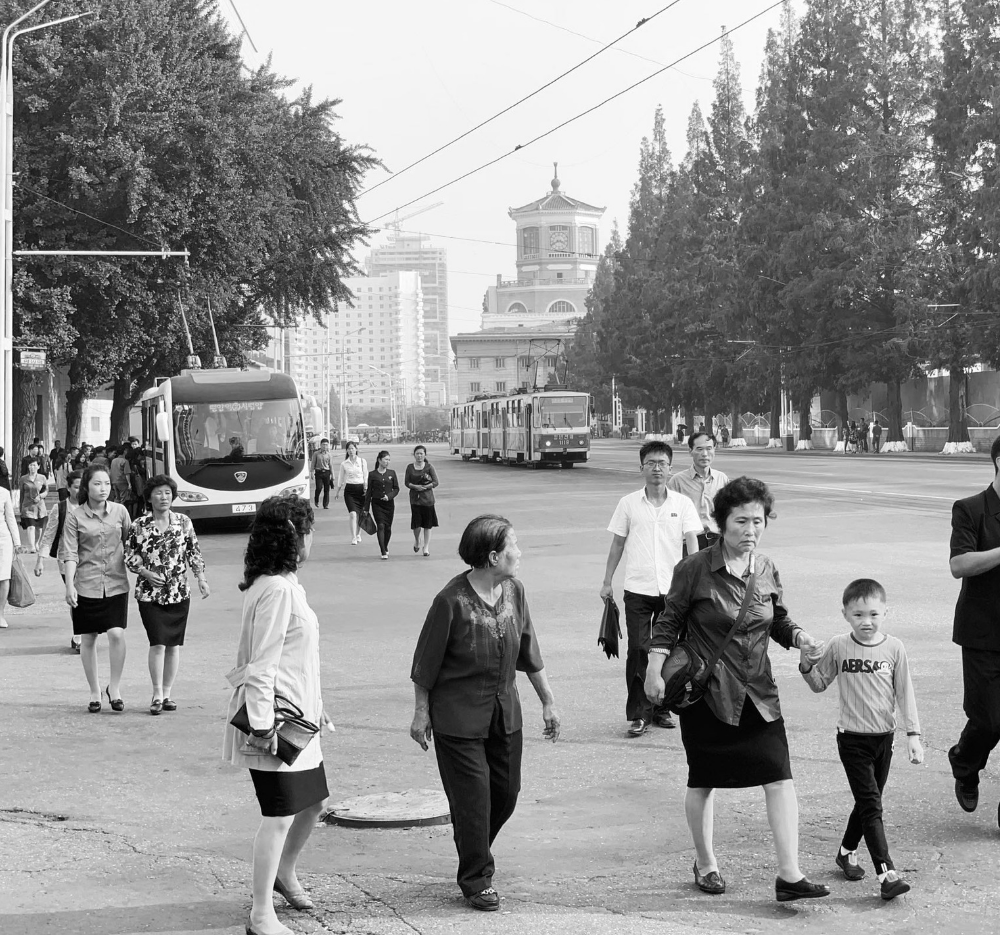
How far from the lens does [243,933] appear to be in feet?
16.5

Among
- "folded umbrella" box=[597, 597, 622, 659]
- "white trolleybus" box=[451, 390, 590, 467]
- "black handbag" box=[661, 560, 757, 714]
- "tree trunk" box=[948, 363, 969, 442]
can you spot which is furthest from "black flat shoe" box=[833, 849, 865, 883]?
"tree trunk" box=[948, 363, 969, 442]

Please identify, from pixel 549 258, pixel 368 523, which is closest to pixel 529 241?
pixel 549 258

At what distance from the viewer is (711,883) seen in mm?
5312

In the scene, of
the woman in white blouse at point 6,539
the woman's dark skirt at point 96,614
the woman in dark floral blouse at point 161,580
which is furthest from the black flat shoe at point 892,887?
the woman in white blouse at point 6,539

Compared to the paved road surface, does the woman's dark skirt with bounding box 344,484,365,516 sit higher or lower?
higher

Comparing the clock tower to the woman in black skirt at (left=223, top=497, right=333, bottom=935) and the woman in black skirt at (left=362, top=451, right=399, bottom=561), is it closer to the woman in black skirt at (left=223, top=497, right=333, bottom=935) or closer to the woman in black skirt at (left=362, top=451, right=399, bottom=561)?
the woman in black skirt at (left=362, top=451, right=399, bottom=561)

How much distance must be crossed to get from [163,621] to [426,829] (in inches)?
134

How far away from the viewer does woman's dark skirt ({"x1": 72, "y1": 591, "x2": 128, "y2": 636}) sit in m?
9.42

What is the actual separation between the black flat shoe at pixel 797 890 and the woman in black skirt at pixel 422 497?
15.0 m

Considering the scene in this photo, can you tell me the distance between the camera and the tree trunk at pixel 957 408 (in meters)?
56.4

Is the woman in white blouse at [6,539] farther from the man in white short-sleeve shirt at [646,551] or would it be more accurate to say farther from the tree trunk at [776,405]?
the tree trunk at [776,405]

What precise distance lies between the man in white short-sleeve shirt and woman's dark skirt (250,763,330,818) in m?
3.41

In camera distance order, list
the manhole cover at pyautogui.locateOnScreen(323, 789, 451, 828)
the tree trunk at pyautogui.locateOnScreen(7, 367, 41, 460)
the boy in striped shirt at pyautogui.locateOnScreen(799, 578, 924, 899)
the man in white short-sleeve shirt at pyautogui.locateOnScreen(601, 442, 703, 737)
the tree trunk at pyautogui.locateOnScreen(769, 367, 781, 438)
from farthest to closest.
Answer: the tree trunk at pyautogui.locateOnScreen(769, 367, 781, 438) → the tree trunk at pyautogui.locateOnScreen(7, 367, 41, 460) → the man in white short-sleeve shirt at pyautogui.locateOnScreen(601, 442, 703, 737) → the manhole cover at pyautogui.locateOnScreen(323, 789, 451, 828) → the boy in striped shirt at pyautogui.locateOnScreen(799, 578, 924, 899)

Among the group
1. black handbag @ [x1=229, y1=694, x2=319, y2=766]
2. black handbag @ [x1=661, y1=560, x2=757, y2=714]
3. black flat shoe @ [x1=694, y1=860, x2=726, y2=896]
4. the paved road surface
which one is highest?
black handbag @ [x1=661, y1=560, x2=757, y2=714]
